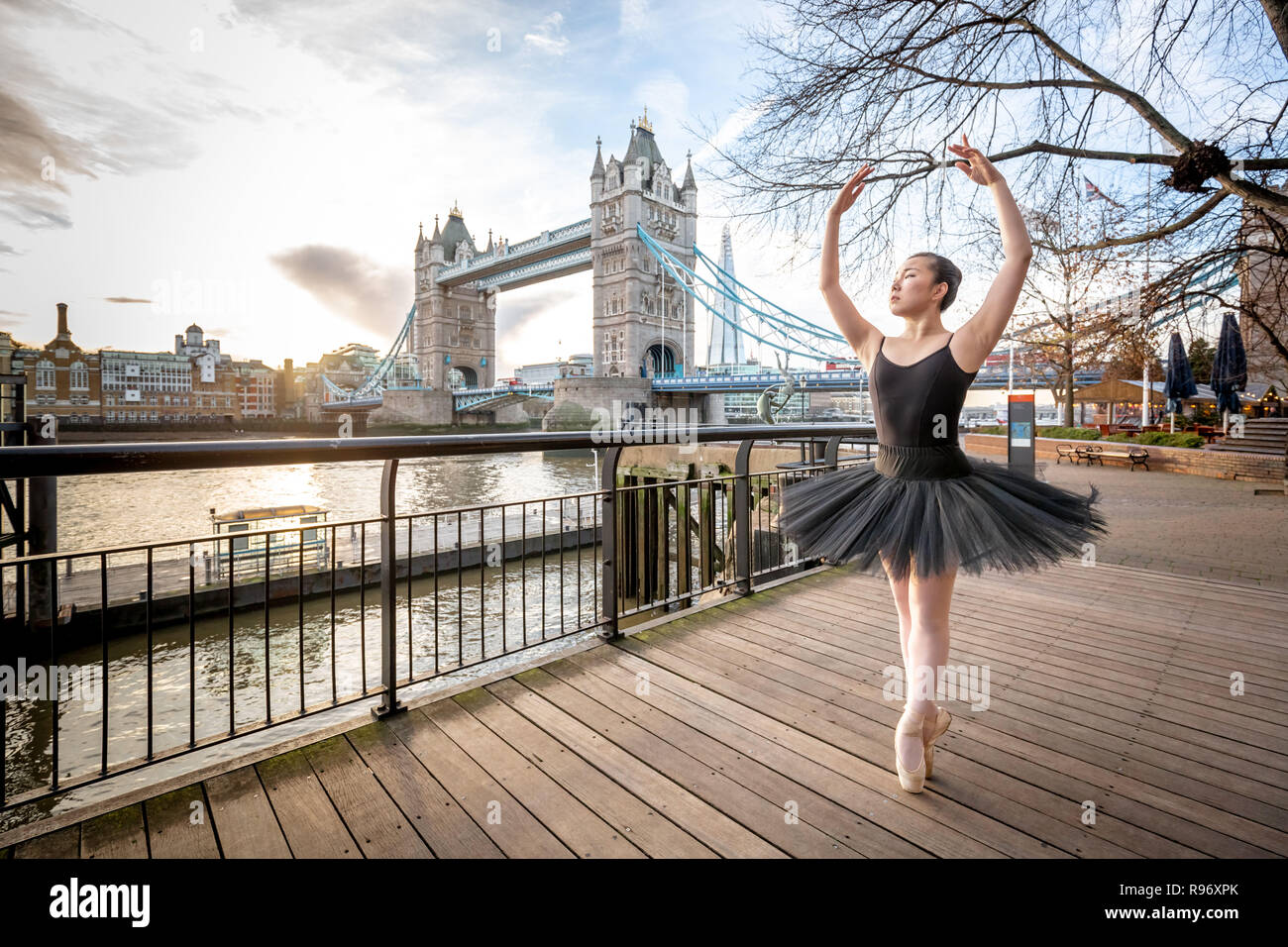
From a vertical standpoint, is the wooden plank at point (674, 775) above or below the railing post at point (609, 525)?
below

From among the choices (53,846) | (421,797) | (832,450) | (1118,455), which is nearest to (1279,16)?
(832,450)

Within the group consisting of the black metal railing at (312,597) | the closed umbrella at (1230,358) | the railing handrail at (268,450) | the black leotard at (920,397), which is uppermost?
the closed umbrella at (1230,358)

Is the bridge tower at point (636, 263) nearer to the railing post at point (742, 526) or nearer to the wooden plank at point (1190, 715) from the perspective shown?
the railing post at point (742, 526)

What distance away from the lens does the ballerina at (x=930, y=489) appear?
1.68 metres

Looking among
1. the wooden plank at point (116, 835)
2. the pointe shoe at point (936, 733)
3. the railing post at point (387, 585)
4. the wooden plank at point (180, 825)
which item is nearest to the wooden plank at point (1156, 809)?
the pointe shoe at point (936, 733)

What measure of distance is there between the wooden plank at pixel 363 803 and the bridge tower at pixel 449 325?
2967 inches

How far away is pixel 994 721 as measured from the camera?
2.32m

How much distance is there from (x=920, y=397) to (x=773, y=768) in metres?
1.26

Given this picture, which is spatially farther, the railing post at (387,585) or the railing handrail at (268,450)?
the railing post at (387,585)

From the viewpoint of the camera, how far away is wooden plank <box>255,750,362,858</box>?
1.61m

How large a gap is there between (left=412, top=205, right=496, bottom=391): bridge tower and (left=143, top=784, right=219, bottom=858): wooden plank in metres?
75.5

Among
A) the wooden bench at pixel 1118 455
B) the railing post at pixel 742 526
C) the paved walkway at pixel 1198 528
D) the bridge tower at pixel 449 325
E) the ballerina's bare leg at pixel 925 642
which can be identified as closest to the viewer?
the ballerina's bare leg at pixel 925 642
